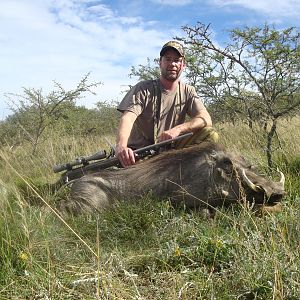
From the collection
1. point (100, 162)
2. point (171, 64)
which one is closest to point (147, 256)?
point (100, 162)

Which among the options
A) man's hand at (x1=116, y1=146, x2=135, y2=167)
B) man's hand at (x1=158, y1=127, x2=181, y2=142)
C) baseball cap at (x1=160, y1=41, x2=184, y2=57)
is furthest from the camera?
baseball cap at (x1=160, y1=41, x2=184, y2=57)

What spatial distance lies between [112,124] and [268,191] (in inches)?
464

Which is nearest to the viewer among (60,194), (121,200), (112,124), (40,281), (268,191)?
(40,281)

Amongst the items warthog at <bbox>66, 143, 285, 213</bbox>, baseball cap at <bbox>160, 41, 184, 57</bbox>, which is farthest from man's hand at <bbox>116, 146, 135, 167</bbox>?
baseball cap at <bbox>160, 41, 184, 57</bbox>

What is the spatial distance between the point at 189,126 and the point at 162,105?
0.56m

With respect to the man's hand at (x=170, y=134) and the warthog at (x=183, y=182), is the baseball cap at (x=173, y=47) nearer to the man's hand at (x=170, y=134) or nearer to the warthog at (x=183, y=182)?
the man's hand at (x=170, y=134)

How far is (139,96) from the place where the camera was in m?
4.59

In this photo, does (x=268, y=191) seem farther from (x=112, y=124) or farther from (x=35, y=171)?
(x=112, y=124)

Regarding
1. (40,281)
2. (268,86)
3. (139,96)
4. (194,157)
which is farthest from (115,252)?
(268,86)

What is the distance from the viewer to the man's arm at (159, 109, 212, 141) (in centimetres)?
412

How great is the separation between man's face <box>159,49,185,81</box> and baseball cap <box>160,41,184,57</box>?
3cm

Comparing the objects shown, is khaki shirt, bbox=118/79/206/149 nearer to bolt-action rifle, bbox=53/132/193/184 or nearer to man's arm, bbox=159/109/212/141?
man's arm, bbox=159/109/212/141

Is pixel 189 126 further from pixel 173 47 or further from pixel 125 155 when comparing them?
pixel 173 47

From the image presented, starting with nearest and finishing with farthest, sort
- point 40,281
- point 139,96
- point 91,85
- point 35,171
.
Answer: point 40,281 → point 139,96 → point 35,171 → point 91,85
